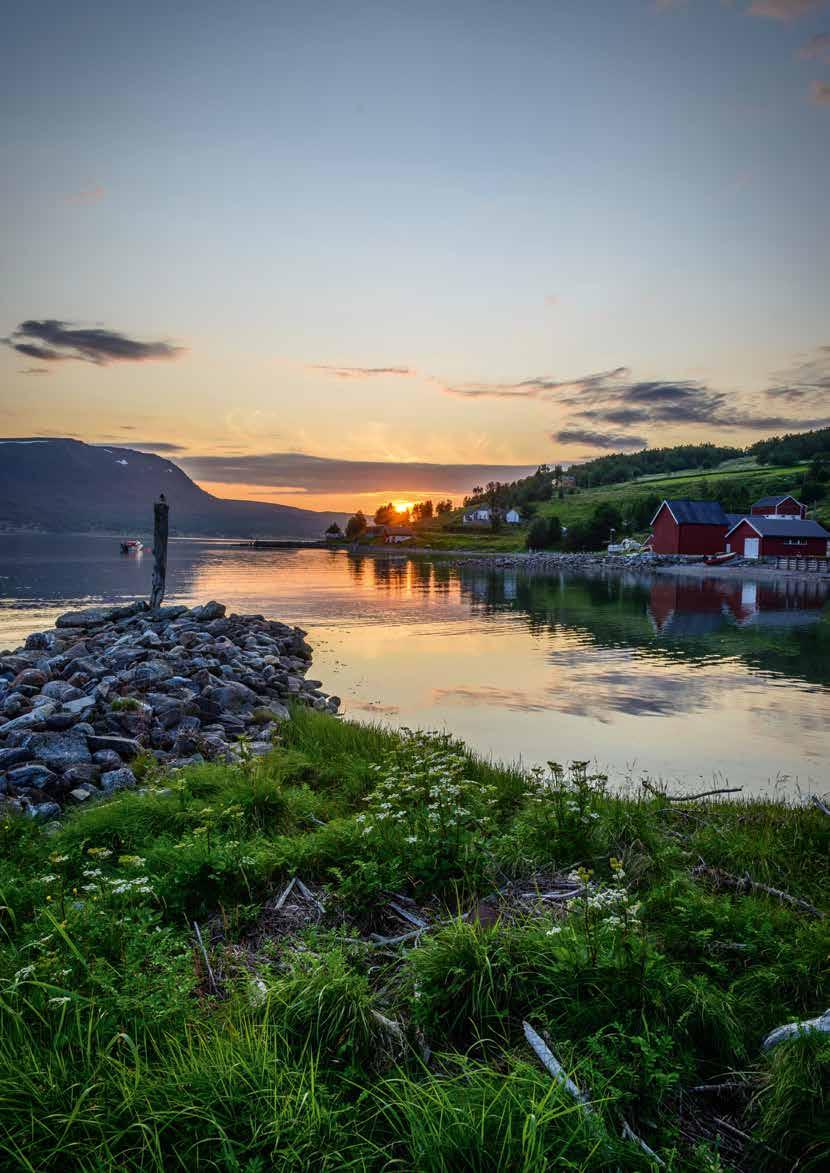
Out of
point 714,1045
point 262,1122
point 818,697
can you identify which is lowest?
point 818,697

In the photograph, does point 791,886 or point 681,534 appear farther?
point 681,534

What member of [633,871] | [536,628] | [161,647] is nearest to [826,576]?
[536,628]

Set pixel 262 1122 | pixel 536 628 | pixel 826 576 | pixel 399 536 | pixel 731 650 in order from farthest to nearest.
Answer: pixel 399 536 < pixel 826 576 < pixel 536 628 < pixel 731 650 < pixel 262 1122

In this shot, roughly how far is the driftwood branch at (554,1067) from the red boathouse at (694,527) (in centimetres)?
9332

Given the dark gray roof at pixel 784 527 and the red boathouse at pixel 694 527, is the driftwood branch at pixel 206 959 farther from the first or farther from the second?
the red boathouse at pixel 694 527

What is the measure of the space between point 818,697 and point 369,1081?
1833 centimetres

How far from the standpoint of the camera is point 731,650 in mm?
25641

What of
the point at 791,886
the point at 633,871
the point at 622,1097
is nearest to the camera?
the point at 622,1097

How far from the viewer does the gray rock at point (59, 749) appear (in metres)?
9.17

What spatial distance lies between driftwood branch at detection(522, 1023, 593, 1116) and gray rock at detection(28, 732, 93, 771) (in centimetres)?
783

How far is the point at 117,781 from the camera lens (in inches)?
350

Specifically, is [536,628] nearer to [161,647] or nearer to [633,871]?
[161,647]

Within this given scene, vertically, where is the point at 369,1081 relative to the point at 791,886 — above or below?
above

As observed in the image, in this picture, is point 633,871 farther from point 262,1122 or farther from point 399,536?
point 399,536
